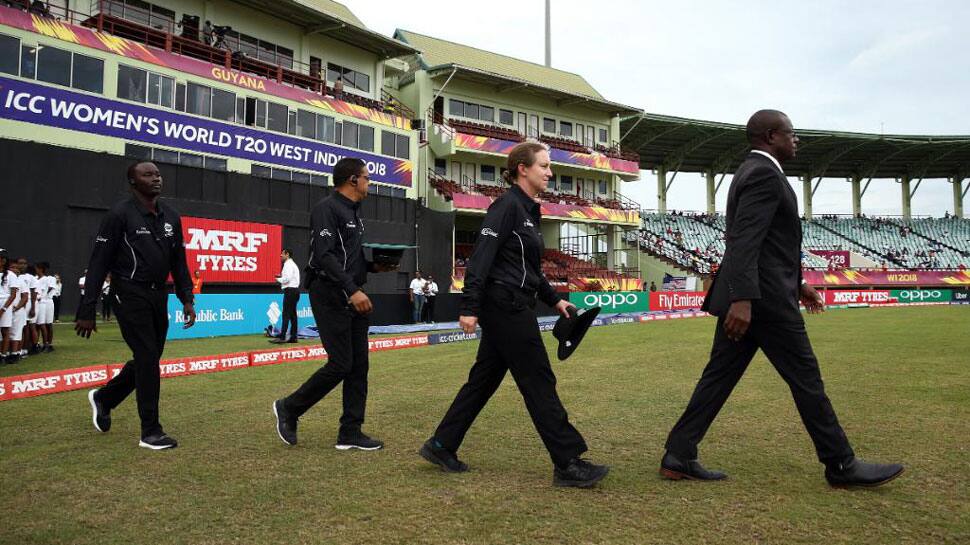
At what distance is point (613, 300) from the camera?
2727 cm

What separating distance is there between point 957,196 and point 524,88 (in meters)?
46.7

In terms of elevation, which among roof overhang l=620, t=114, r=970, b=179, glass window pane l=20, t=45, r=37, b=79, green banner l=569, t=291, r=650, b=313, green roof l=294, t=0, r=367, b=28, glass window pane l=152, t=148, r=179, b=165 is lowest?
green banner l=569, t=291, r=650, b=313

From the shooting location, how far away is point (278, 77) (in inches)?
1064

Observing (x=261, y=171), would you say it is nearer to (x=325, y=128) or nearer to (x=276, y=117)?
(x=276, y=117)

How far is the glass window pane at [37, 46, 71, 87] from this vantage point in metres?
19.8

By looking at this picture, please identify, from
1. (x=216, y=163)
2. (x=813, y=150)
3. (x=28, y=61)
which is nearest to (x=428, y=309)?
(x=216, y=163)

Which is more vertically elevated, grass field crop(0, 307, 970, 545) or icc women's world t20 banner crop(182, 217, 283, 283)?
icc women's world t20 banner crop(182, 217, 283, 283)

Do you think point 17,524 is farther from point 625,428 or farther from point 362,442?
point 625,428

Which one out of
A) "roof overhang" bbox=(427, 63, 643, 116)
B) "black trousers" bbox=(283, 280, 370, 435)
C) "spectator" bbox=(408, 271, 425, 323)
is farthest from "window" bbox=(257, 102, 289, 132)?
"black trousers" bbox=(283, 280, 370, 435)

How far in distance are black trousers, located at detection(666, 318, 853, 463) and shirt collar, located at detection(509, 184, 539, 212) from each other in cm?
130

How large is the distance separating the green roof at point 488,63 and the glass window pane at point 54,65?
754 inches

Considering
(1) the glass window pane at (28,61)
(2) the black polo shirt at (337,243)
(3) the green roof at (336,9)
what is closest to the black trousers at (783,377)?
(2) the black polo shirt at (337,243)

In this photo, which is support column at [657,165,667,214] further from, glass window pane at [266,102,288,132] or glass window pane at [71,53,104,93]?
glass window pane at [71,53,104,93]

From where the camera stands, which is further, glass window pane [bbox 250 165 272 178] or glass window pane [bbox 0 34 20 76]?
glass window pane [bbox 250 165 272 178]
